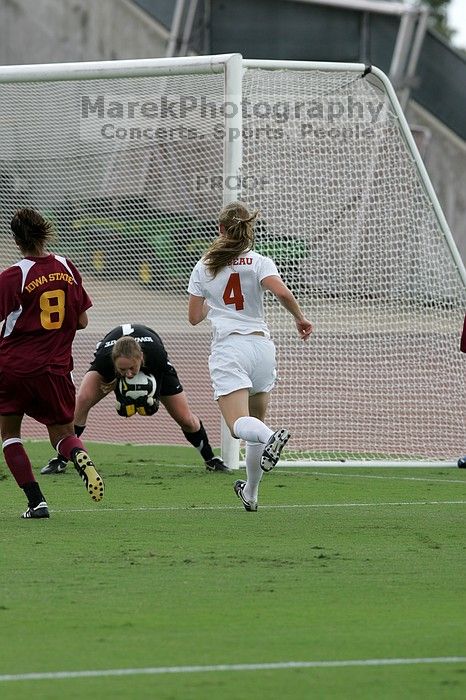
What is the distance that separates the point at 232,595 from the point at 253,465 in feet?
7.67

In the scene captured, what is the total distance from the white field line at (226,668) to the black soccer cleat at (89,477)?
3.17 m

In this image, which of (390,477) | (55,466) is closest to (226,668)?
(55,466)

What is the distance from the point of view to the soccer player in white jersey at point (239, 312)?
8.23 m

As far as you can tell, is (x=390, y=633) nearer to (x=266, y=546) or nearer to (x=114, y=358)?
(x=266, y=546)

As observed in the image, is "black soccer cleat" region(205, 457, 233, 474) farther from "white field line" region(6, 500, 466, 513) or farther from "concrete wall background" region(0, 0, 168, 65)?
"concrete wall background" region(0, 0, 168, 65)

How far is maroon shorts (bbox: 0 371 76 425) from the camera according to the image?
25.4ft

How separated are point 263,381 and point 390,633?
11.3 ft

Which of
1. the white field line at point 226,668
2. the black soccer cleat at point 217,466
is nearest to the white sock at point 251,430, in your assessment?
the black soccer cleat at point 217,466

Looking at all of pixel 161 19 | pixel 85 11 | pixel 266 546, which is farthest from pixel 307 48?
pixel 266 546

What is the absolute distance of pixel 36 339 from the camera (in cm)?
777

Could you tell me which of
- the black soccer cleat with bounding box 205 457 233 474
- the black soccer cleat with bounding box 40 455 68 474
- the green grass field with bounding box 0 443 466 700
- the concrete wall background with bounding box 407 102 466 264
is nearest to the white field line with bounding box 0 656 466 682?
the green grass field with bounding box 0 443 466 700

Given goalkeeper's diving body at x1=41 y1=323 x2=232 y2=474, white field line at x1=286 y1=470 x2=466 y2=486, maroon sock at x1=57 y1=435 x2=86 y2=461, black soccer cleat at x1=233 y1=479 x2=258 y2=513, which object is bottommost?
white field line at x1=286 y1=470 x2=466 y2=486

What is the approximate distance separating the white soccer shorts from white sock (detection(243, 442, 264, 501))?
1.38 feet

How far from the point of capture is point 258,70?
36.8 ft
